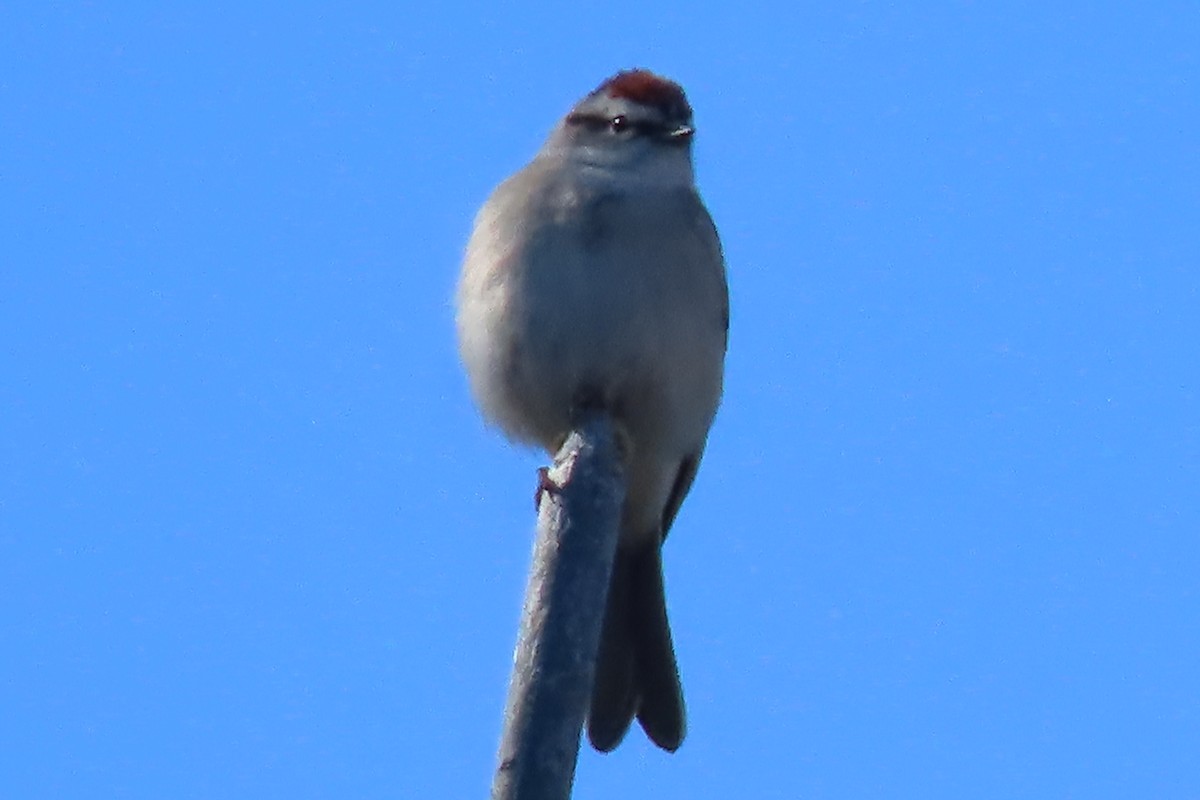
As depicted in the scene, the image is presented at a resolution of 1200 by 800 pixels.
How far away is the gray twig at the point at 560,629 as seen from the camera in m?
4.19

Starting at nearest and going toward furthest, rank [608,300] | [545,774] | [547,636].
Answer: [545,774] < [547,636] < [608,300]

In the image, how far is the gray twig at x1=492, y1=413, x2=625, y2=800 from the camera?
4188 mm

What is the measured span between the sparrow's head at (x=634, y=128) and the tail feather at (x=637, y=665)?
1.45m

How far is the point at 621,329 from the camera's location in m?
6.62

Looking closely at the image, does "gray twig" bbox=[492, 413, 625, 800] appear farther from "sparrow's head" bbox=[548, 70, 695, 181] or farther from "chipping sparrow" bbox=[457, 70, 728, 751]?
"sparrow's head" bbox=[548, 70, 695, 181]

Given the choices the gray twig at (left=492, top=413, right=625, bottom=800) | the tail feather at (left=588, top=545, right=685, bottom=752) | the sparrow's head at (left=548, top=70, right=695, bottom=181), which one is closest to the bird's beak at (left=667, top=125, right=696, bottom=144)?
the sparrow's head at (left=548, top=70, right=695, bottom=181)

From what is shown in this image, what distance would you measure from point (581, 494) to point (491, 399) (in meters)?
1.98

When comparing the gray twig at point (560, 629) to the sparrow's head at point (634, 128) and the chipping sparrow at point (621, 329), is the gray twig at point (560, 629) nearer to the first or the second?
the chipping sparrow at point (621, 329)

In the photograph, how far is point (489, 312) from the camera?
6875mm

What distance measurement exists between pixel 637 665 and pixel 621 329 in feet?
3.94

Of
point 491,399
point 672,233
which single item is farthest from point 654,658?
point 672,233

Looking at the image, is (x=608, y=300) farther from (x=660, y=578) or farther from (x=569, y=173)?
(x=660, y=578)

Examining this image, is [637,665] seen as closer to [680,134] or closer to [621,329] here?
[621,329]

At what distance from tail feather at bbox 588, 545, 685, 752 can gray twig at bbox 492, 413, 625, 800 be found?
4.06 feet
